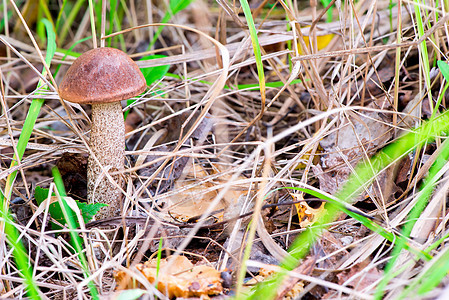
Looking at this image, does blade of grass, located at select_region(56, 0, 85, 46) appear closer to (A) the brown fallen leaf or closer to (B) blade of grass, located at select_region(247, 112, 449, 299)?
(B) blade of grass, located at select_region(247, 112, 449, 299)

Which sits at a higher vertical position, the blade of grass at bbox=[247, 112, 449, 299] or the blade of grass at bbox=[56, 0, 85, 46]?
the blade of grass at bbox=[56, 0, 85, 46]

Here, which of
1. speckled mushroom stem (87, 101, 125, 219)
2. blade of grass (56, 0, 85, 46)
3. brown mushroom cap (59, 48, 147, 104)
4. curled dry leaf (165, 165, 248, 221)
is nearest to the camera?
brown mushroom cap (59, 48, 147, 104)

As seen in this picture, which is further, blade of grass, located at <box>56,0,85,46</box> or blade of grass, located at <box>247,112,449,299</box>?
blade of grass, located at <box>56,0,85,46</box>

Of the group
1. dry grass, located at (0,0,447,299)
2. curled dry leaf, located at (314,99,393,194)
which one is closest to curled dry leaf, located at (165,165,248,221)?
dry grass, located at (0,0,447,299)

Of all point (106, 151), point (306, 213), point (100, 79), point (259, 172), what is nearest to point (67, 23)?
point (106, 151)

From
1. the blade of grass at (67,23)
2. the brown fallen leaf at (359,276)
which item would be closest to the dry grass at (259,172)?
the brown fallen leaf at (359,276)

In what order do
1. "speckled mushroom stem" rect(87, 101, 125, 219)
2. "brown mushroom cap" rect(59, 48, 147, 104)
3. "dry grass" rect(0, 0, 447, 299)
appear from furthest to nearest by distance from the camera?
1. "speckled mushroom stem" rect(87, 101, 125, 219)
2. "brown mushroom cap" rect(59, 48, 147, 104)
3. "dry grass" rect(0, 0, 447, 299)

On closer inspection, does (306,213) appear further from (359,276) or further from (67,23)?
(67,23)
